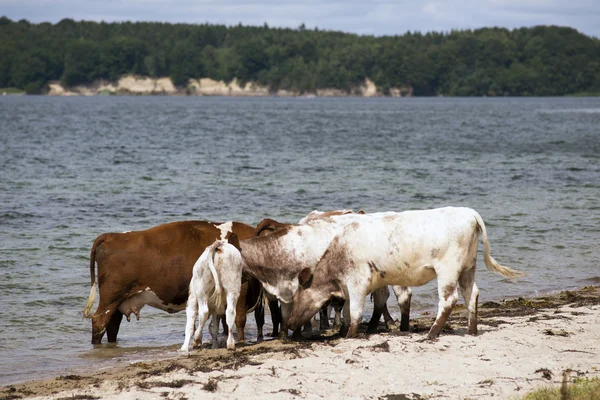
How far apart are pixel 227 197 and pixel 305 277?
1823cm

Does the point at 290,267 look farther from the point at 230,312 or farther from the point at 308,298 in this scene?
the point at 230,312

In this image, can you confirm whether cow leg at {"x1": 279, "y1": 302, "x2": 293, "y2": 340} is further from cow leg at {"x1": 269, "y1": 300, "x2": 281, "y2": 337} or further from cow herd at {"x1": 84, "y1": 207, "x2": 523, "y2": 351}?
cow leg at {"x1": 269, "y1": 300, "x2": 281, "y2": 337}

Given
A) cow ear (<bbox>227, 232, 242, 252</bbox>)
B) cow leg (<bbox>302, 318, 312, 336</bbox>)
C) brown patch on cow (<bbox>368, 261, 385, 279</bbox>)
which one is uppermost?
cow ear (<bbox>227, 232, 242, 252</bbox>)

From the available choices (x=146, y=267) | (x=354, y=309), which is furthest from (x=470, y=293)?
(x=146, y=267)

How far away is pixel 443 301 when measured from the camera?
38.3 feet

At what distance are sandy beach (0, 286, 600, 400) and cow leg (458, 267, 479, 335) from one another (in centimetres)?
17

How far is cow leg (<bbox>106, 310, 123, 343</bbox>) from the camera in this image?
43.1 feet

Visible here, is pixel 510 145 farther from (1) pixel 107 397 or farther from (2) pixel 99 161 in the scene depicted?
(1) pixel 107 397

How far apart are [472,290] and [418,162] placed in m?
34.5

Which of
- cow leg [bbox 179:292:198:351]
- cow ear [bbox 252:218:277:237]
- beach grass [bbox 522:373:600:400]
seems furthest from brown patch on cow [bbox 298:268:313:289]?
beach grass [bbox 522:373:600:400]

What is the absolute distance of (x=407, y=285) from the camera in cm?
1202

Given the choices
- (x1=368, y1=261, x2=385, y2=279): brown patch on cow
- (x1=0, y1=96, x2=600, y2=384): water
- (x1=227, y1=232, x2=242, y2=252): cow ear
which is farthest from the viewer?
(x1=0, y1=96, x2=600, y2=384): water

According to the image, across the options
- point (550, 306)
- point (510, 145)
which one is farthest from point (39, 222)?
point (510, 145)

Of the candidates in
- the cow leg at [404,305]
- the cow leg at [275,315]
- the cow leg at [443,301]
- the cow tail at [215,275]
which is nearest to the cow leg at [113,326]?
the cow tail at [215,275]
